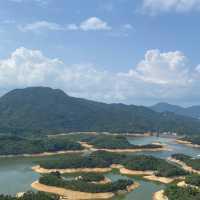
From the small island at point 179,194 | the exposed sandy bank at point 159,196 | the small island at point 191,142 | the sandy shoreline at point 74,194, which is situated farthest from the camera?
the small island at point 191,142

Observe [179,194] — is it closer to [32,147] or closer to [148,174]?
[148,174]

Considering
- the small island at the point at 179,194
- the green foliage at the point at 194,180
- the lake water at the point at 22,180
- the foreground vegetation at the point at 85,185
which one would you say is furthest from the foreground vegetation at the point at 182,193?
the foreground vegetation at the point at 85,185

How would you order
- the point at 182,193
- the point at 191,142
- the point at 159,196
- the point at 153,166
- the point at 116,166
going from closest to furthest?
the point at 182,193 < the point at 159,196 < the point at 153,166 < the point at 116,166 < the point at 191,142

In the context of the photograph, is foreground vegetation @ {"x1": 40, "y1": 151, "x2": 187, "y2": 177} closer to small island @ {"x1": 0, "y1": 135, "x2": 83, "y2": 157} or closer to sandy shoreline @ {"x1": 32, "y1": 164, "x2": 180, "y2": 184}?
sandy shoreline @ {"x1": 32, "y1": 164, "x2": 180, "y2": 184}

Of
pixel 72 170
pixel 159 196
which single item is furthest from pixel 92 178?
pixel 72 170

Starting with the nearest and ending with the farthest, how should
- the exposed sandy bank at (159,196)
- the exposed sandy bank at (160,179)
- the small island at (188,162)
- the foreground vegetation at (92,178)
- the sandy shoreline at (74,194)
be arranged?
1. the exposed sandy bank at (159,196)
2. the sandy shoreline at (74,194)
3. the foreground vegetation at (92,178)
4. the exposed sandy bank at (160,179)
5. the small island at (188,162)

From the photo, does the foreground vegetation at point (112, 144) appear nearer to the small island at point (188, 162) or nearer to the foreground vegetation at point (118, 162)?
the small island at point (188, 162)
